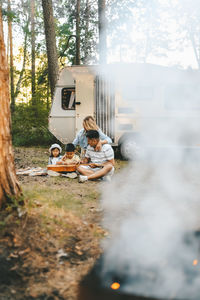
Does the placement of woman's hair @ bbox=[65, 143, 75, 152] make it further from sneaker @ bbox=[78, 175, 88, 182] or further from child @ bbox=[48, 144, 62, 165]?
sneaker @ bbox=[78, 175, 88, 182]

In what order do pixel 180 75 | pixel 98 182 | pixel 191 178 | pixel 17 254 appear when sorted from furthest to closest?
pixel 180 75 → pixel 191 178 → pixel 98 182 → pixel 17 254

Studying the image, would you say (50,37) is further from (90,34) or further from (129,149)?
(90,34)

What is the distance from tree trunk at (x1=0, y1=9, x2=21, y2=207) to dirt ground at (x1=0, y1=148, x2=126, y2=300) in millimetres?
140

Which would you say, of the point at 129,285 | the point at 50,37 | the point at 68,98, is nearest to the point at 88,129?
the point at 68,98

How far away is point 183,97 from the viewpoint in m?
9.67

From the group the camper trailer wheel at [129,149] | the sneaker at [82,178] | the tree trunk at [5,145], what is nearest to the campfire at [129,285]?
the tree trunk at [5,145]

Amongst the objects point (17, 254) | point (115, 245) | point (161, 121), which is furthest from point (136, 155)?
point (17, 254)

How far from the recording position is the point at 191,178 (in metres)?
7.27

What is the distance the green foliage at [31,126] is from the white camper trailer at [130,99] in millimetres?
3338

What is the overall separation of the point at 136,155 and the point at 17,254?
719cm

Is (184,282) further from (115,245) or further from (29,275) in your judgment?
(29,275)

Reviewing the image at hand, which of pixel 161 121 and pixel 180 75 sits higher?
pixel 180 75

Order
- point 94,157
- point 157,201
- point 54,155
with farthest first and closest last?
point 54,155 → point 94,157 → point 157,201

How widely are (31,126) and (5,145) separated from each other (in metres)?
10.2
